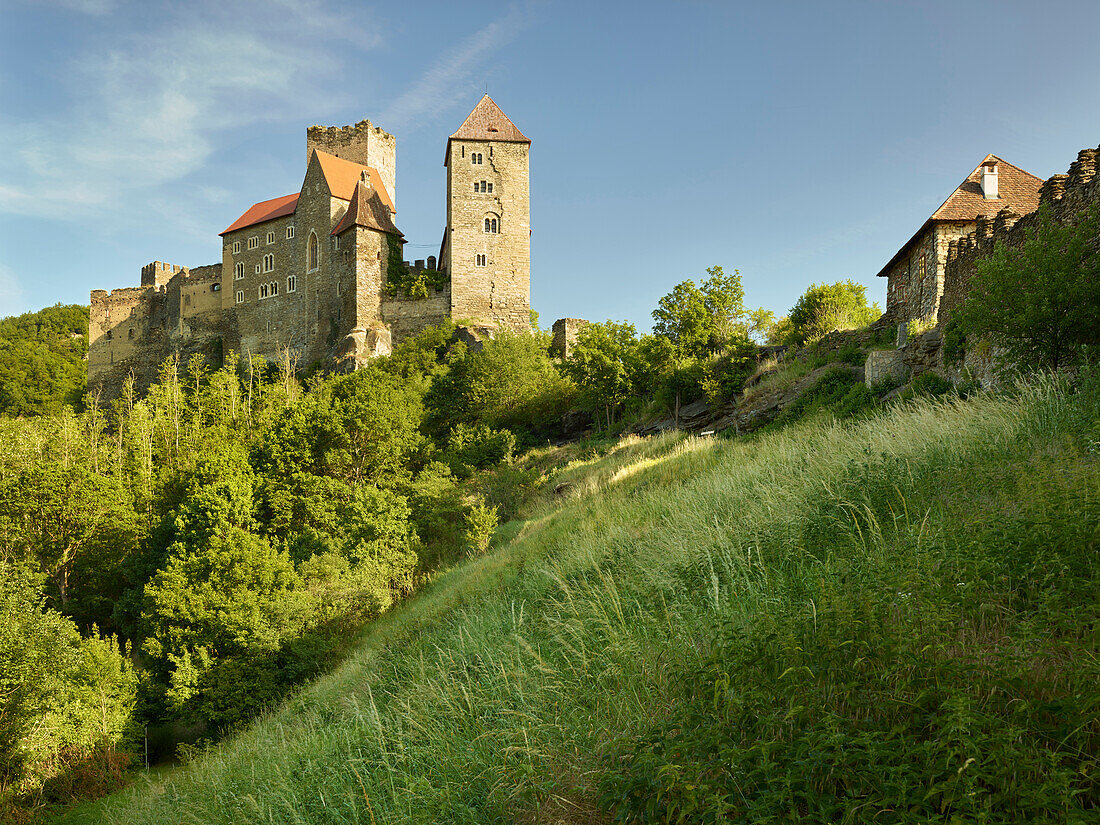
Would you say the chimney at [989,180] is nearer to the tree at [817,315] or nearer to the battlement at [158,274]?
the tree at [817,315]

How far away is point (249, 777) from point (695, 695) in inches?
295

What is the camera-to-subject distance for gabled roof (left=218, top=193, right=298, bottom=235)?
59188 millimetres

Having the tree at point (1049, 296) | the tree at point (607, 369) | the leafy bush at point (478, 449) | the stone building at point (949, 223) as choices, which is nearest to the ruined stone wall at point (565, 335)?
the tree at point (607, 369)

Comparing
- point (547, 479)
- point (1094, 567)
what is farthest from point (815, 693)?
point (547, 479)

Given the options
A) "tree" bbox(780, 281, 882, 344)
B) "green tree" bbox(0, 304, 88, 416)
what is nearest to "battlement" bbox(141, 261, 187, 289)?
"green tree" bbox(0, 304, 88, 416)

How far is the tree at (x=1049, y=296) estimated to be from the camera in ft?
31.8

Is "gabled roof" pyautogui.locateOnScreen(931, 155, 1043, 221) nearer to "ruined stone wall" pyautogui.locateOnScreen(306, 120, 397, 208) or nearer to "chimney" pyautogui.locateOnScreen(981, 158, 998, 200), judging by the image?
"chimney" pyautogui.locateOnScreen(981, 158, 998, 200)

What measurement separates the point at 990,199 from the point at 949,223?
211cm

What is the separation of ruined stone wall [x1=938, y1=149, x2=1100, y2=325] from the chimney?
12.6 ft

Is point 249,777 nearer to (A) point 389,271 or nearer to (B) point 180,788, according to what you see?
(B) point 180,788

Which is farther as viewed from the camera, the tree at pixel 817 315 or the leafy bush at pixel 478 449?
the leafy bush at pixel 478 449

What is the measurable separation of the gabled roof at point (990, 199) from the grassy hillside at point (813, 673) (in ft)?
43.0

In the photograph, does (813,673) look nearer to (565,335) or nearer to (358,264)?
(565,335)

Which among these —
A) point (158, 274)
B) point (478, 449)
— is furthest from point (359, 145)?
point (478, 449)
